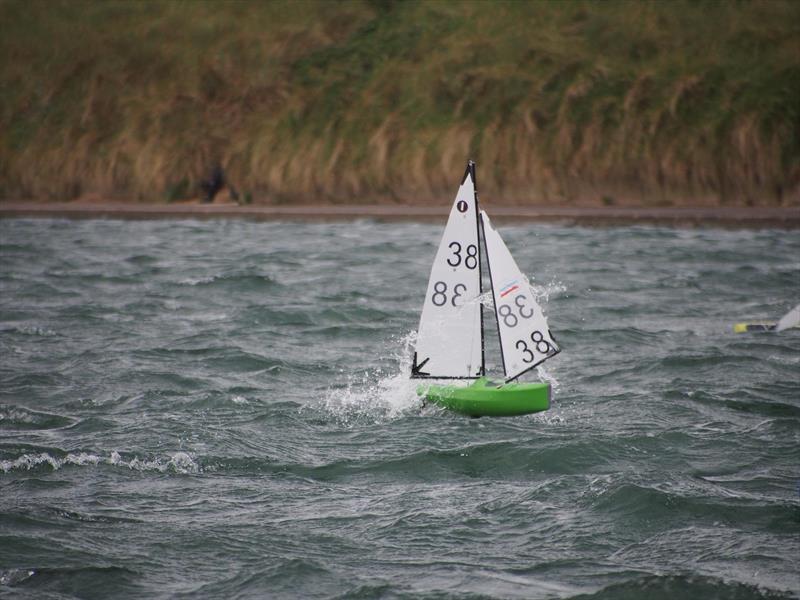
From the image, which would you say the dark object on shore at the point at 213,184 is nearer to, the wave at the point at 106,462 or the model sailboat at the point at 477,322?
the model sailboat at the point at 477,322

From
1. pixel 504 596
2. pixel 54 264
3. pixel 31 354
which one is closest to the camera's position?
pixel 504 596

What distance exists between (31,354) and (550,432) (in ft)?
49.7

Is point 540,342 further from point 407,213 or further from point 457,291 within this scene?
point 407,213

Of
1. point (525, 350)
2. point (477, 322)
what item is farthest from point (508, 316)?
point (525, 350)

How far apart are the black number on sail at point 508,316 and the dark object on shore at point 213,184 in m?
55.5

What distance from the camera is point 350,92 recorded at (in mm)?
79875

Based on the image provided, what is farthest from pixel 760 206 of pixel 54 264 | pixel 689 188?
pixel 54 264

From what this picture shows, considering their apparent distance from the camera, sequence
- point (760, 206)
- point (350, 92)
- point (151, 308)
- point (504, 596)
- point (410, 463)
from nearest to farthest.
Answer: point (504, 596)
point (410, 463)
point (151, 308)
point (760, 206)
point (350, 92)

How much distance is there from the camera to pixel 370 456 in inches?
881

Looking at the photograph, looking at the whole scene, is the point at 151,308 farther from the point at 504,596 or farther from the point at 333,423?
the point at 504,596

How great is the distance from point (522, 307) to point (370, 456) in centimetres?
410

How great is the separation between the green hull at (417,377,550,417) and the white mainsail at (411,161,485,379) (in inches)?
18.0

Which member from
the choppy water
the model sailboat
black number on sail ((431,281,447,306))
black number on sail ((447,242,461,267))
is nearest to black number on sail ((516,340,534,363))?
the model sailboat

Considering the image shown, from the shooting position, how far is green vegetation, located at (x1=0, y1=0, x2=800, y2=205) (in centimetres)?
7019
